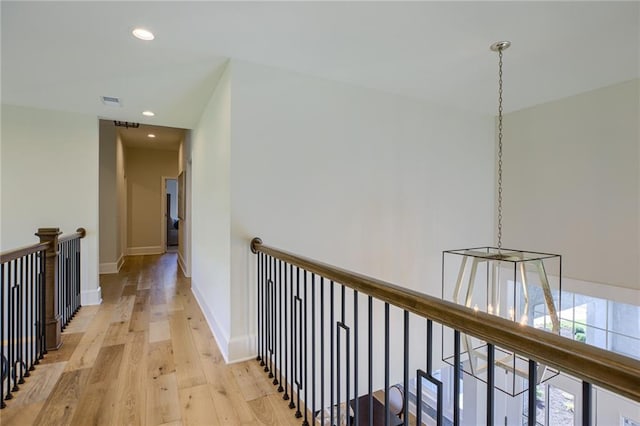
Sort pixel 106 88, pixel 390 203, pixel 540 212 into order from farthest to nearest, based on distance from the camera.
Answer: pixel 540 212 → pixel 390 203 → pixel 106 88

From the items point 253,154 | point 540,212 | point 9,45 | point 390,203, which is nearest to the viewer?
point 9,45

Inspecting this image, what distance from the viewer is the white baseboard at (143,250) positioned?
7.70 meters

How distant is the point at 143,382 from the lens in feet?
6.78

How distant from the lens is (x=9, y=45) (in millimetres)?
2189

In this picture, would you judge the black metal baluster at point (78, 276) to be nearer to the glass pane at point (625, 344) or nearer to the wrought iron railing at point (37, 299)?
the wrought iron railing at point (37, 299)

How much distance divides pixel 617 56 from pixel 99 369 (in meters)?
4.53

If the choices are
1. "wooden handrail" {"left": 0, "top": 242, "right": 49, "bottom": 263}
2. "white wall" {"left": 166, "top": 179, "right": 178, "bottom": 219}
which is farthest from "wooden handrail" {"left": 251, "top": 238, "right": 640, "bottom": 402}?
"white wall" {"left": 166, "top": 179, "right": 178, "bottom": 219}

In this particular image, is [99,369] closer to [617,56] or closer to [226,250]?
[226,250]

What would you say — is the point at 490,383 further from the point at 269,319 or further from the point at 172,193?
the point at 172,193

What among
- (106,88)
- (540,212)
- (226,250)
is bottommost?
(226,250)

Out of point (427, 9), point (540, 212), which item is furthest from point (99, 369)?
point (540, 212)

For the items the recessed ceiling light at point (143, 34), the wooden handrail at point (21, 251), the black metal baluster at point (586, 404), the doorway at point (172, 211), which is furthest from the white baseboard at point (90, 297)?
the doorway at point (172, 211)

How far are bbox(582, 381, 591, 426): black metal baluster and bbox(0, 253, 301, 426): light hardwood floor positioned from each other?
1487 millimetres

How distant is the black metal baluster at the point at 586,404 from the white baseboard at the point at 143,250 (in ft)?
28.3
